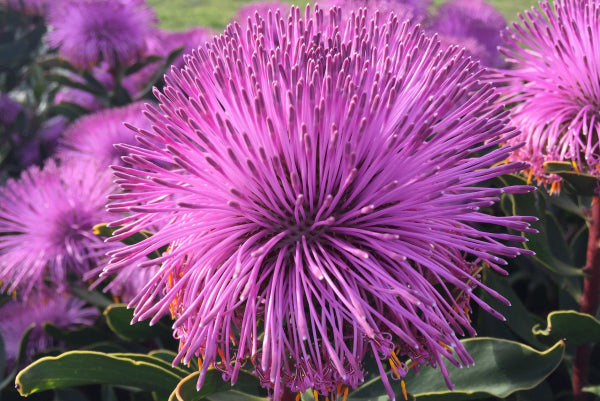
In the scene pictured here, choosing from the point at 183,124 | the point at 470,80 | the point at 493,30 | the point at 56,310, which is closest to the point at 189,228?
the point at 183,124

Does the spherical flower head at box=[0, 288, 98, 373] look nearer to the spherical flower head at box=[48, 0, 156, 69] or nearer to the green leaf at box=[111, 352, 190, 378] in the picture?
the green leaf at box=[111, 352, 190, 378]

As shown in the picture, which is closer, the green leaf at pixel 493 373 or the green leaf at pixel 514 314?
the green leaf at pixel 493 373

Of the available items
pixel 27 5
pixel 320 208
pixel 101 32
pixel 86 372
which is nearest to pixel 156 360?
pixel 86 372

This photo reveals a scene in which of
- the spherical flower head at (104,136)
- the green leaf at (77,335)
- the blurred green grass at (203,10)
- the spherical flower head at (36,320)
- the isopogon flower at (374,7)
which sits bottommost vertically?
the green leaf at (77,335)

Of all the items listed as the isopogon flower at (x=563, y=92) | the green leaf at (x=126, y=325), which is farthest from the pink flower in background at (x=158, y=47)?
the isopogon flower at (x=563, y=92)

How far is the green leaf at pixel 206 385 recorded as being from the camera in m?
0.60

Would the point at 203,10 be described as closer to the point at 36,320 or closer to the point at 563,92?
the point at 36,320

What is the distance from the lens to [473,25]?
180cm

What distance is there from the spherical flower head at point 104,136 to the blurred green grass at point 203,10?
359 cm

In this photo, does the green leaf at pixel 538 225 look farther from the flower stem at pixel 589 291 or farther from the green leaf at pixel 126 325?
the green leaf at pixel 126 325

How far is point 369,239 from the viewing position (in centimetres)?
56

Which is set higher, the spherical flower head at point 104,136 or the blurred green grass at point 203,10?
the blurred green grass at point 203,10

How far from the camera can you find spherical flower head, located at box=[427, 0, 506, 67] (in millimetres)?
1719

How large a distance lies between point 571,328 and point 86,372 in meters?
0.66
